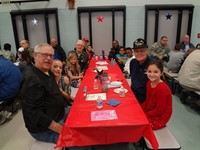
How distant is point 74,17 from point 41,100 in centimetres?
468

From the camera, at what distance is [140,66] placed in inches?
94.4

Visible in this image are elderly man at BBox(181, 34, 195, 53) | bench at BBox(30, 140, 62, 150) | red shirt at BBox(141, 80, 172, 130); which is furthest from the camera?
elderly man at BBox(181, 34, 195, 53)

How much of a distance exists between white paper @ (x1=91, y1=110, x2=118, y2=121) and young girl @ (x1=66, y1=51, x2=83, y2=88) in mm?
1607

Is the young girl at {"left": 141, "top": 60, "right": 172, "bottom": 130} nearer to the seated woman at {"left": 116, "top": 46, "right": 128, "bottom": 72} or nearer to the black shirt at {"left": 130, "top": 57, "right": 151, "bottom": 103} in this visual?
the black shirt at {"left": 130, "top": 57, "right": 151, "bottom": 103}

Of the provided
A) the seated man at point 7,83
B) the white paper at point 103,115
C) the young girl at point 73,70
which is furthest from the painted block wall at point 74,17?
the white paper at point 103,115

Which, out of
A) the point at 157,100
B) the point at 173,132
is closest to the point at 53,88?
the point at 157,100

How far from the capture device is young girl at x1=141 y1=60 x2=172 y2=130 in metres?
1.81

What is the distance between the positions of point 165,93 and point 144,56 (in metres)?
0.72

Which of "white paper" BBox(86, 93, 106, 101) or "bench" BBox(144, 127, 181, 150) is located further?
"white paper" BBox(86, 93, 106, 101)

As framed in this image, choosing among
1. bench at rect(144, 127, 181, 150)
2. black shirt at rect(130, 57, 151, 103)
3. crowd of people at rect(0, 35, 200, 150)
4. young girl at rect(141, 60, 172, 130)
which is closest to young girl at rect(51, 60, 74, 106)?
crowd of people at rect(0, 35, 200, 150)

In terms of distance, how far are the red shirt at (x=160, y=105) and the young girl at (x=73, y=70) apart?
1668 mm

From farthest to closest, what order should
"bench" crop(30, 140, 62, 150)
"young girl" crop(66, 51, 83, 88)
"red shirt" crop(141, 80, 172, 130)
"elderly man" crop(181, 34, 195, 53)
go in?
"elderly man" crop(181, 34, 195, 53)
"young girl" crop(66, 51, 83, 88)
"red shirt" crop(141, 80, 172, 130)
"bench" crop(30, 140, 62, 150)

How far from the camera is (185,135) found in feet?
8.26

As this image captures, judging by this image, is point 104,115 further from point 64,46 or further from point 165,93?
point 64,46
